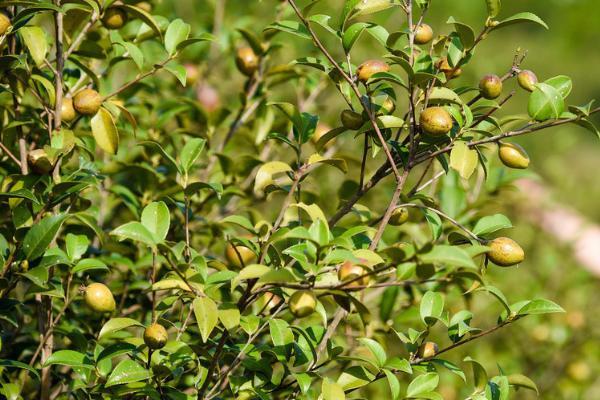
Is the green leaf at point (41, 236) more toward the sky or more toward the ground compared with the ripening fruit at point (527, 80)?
more toward the ground

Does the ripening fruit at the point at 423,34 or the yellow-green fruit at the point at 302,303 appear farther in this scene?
the ripening fruit at the point at 423,34

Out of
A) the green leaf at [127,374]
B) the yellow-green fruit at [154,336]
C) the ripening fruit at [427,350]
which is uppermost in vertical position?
the yellow-green fruit at [154,336]

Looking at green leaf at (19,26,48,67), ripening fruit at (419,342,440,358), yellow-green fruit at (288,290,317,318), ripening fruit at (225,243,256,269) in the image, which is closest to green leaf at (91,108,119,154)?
green leaf at (19,26,48,67)

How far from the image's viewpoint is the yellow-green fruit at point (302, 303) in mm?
792

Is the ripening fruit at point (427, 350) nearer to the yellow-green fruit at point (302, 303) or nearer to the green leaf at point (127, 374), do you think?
the yellow-green fruit at point (302, 303)

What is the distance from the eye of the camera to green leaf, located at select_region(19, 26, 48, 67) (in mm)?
985

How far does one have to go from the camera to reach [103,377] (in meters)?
0.98

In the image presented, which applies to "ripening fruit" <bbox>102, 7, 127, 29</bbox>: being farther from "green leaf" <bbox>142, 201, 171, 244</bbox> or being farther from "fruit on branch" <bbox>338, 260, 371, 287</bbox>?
"fruit on branch" <bbox>338, 260, 371, 287</bbox>

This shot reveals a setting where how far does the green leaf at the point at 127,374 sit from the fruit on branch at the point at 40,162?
31 cm

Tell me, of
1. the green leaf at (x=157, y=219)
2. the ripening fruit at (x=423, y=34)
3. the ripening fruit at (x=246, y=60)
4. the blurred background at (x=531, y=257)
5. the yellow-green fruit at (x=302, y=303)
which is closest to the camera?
the yellow-green fruit at (x=302, y=303)

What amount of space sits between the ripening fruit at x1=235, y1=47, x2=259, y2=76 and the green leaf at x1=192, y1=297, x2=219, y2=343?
0.73 meters

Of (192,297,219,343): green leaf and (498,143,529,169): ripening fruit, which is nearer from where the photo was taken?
(192,297,219,343): green leaf

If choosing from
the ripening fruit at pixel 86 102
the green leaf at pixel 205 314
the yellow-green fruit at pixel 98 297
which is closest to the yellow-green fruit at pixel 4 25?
the ripening fruit at pixel 86 102

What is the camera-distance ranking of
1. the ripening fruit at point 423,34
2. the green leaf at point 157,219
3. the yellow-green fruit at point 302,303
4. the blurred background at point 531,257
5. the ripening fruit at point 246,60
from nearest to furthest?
the yellow-green fruit at point 302,303 < the green leaf at point 157,219 < the ripening fruit at point 423,34 < the ripening fruit at point 246,60 < the blurred background at point 531,257
